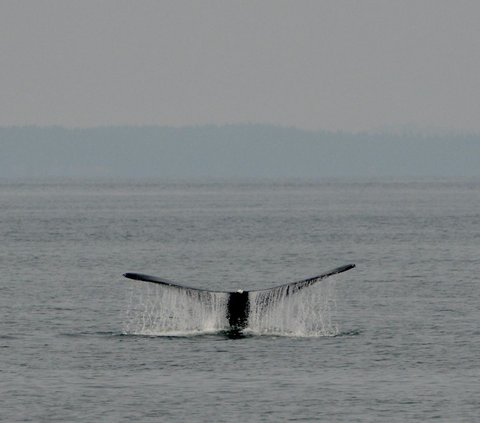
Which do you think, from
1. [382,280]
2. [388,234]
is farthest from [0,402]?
[388,234]

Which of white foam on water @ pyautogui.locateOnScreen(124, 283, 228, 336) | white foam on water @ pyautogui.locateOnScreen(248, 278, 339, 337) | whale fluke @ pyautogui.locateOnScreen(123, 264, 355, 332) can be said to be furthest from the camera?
white foam on water @ pyautogui.locateOnScreen(124, 283, 228, 336)

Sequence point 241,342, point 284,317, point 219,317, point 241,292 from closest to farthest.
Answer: point 241,292 < point 241,342 < point 219,317 < point 284,317

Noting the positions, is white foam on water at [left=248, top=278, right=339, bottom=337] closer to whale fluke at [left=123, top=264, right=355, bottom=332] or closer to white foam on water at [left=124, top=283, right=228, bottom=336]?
whale fluke at [left=123, top=264, right=355, bottom=332]

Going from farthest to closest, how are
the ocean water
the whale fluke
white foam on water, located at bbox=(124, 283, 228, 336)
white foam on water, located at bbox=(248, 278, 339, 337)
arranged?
1. white foam on water, located at bbox=(124, 283, 228, 336)
2. white foam on water, located at bbox=(248, 278, 339, 337)
3. the whale fluke
4. the ocean water

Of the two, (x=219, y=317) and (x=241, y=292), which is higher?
(x=241, y=292)

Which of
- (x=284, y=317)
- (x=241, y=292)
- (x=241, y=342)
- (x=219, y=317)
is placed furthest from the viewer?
(x=284, y=317)

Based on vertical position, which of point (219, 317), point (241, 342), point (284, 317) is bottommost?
point (284, 317)

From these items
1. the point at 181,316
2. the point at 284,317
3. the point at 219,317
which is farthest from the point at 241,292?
the point at 181,316

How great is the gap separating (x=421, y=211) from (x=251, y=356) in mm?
146719

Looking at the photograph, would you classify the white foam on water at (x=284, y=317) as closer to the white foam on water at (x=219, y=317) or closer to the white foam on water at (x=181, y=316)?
the white foam on water at (x=219, y=317)

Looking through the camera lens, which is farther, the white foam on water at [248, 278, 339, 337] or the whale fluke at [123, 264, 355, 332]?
the white foam on water at [248, 278, 339, 337]

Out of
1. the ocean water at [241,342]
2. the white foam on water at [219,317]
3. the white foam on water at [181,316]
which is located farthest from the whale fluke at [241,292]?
the ocean water at [241,342]

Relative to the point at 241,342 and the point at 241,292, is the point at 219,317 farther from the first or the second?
the point at 241,292

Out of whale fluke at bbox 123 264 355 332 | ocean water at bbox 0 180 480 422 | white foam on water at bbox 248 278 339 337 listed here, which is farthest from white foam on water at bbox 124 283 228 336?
white foam on water at bbox 248 278 339 337
